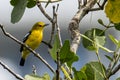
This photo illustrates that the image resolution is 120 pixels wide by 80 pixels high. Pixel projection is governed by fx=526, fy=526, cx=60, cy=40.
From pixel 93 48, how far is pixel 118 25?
16 centimetres

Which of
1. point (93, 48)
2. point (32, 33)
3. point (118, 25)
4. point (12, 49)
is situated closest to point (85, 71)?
point (93, 48)

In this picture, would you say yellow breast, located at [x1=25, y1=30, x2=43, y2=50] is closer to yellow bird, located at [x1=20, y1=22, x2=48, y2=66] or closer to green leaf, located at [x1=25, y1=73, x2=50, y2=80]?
yellow bird, located at [x1=20, y1=22, x2=48, y2=66]

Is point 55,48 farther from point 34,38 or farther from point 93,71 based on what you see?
point 34,38

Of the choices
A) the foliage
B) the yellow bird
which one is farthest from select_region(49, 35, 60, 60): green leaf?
the yellow bird

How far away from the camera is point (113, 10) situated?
3.32 feet

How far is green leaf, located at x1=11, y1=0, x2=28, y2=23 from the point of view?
0.97 metres

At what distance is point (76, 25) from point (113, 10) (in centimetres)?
29

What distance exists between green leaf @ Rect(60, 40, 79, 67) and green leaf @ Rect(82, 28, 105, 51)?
5 cm

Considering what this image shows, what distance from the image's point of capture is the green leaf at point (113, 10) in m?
1.00

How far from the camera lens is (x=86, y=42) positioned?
1132 millimetres

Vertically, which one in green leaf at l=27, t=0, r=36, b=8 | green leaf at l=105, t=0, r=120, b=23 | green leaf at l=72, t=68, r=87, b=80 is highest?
green leaf at l=105, t=0, r=120, b=23

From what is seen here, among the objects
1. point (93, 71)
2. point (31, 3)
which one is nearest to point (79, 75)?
point (93, 71)

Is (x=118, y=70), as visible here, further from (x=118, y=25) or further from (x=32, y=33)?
(x=32, y=33)

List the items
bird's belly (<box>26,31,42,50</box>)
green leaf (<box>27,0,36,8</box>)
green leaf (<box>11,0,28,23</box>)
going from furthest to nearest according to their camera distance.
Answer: bird's belly (<box>26,31,42,50</box>)
green leaf (<box>27,0,36,8</box>)
green leaf (<box>11,0,28,23</box>)
